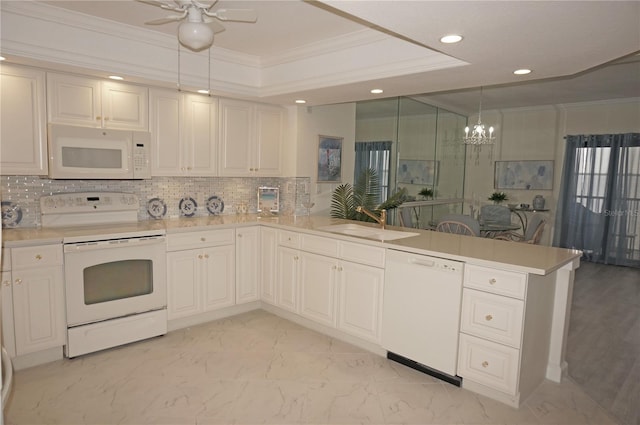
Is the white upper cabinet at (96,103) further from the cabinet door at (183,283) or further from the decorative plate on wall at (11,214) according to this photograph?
the cabinet door at (183,283)

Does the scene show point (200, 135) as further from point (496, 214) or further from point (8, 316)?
point (496, 214)

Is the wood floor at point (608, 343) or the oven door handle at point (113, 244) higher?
the oven door handle at point (113, 244)

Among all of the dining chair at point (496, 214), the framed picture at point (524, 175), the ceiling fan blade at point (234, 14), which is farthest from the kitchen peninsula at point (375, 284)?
the framed picture at point (524, 175)

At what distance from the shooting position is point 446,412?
2672mm

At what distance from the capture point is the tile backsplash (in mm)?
3541

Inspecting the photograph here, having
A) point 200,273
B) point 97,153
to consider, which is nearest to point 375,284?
point 200,273

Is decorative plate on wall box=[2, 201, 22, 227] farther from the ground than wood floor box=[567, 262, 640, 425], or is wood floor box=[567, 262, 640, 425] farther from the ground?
decorative plate on wall box=[2, 201, 22, 227]

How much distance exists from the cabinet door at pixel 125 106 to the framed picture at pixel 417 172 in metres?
3.99

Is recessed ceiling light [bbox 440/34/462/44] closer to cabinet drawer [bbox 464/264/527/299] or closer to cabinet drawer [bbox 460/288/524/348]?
cabinet drawer [bbox 464/264/527/299]

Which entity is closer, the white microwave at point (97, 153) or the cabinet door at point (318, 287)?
the white microwave at point (97, 153)

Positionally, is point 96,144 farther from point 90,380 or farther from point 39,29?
point 90,380

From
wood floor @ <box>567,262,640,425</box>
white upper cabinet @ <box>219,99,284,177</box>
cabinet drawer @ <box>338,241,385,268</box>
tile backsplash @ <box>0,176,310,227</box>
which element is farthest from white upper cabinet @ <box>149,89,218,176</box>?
wood floor @ <box>567,262,640,425</box>

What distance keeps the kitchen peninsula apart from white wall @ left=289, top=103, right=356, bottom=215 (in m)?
0.70

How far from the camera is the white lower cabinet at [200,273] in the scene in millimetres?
3785
